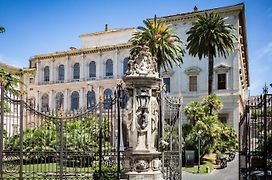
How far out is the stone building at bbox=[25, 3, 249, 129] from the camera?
4544cm

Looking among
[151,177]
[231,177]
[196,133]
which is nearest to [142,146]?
[151,177]

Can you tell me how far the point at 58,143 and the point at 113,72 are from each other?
34156 millimetres

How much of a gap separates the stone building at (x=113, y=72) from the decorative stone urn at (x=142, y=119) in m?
29.8

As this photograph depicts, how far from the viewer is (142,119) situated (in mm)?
12539

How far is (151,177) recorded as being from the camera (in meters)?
12.3

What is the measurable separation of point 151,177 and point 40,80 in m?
47.3

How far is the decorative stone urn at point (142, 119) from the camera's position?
12.3m

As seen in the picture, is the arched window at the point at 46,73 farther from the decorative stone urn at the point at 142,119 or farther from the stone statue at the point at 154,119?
the stone statue at the point at 154,119

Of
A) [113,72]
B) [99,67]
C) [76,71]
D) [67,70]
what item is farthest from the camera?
[67,70]

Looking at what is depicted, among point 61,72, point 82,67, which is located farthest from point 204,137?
point 61,72

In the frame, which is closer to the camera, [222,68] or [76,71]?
[222,68]

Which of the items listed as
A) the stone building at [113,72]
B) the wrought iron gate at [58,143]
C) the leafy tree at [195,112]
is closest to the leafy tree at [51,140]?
the wrought iron gate at [58,143]

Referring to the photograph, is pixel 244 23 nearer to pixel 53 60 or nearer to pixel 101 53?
pixel 101 53

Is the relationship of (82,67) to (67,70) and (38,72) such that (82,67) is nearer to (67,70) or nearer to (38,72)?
(67,70)
